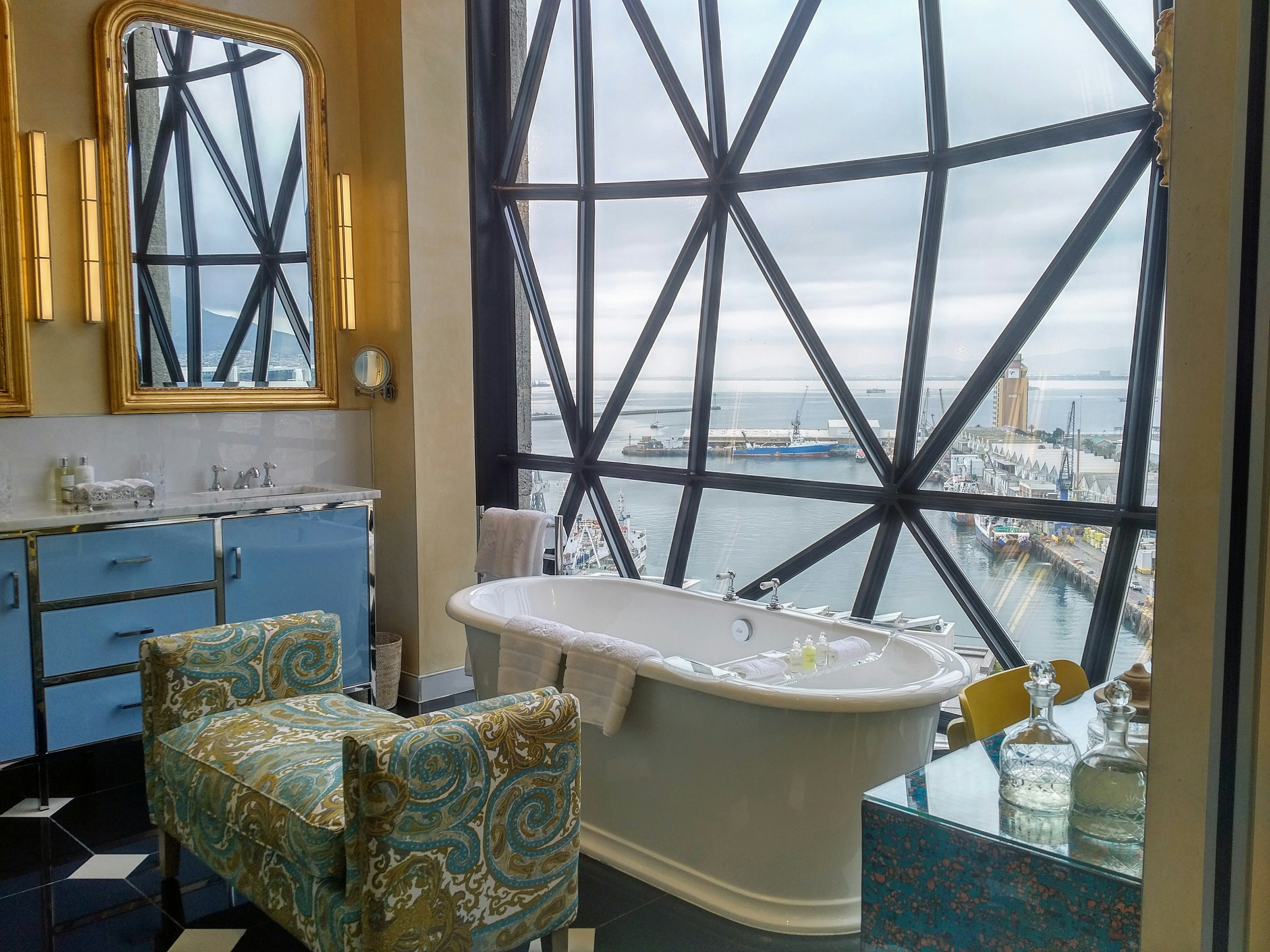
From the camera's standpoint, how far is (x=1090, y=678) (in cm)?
326

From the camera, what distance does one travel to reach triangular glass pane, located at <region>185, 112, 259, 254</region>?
416 centimetres

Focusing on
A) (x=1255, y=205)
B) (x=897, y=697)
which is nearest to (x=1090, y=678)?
(x=897, y=697)

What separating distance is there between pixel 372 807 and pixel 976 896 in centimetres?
114

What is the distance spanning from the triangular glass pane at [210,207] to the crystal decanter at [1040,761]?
13.1 ft

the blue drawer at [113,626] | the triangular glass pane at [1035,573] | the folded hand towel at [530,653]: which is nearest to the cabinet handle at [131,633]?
the blue drawer at [113,626]

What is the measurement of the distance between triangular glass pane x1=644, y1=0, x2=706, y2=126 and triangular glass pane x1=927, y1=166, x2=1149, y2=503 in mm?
1867

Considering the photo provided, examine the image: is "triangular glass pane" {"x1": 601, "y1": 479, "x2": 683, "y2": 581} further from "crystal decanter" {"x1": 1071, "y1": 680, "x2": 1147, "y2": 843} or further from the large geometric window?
"crystal decanter" {"x1": 1071, "y1": 680, "x2": 1147, "y2": 843}

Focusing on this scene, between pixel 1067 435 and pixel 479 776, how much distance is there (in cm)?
235

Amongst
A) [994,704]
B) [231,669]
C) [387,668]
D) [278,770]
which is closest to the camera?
[994,704]

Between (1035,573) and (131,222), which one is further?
(131,222)

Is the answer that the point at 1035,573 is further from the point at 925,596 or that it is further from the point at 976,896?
the point at 976,896

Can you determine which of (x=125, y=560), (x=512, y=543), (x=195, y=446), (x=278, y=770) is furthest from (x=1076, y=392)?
(x=195, y=446)

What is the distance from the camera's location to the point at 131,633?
352 centimetres

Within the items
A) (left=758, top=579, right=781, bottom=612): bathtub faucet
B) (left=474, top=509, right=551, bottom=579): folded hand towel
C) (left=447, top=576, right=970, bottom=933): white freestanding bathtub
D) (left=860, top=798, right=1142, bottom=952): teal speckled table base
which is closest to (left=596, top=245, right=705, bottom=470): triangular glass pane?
(left=474, top=509, right=551, bottom=579): folded hand towel
